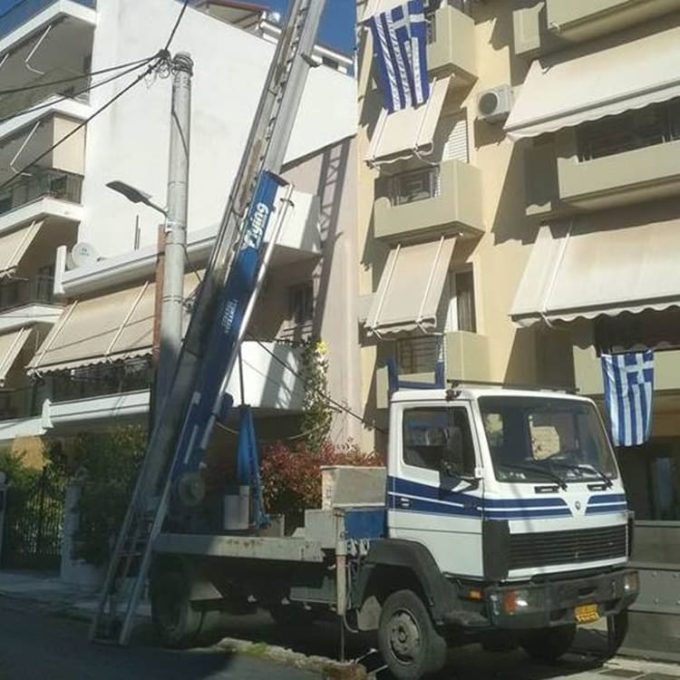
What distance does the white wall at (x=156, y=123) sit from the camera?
27.1 metres

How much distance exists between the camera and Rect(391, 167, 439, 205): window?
59.5ft

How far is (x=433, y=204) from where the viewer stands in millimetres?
17375

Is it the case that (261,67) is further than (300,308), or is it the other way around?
(261,67)

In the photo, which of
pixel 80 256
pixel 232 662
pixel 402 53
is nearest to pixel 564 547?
pixel 232 662

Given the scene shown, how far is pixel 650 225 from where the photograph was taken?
1502 centimetres

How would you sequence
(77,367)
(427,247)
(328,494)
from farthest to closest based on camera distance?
(77,367) < (427,247) < (328,494)

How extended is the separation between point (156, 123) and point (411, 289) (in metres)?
13.5

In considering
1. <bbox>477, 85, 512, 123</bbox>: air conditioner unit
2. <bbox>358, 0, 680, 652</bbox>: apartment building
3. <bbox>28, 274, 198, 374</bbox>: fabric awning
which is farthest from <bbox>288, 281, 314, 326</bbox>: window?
<bbox>477, 85, 512, 123</bbox>: air conditioner unit

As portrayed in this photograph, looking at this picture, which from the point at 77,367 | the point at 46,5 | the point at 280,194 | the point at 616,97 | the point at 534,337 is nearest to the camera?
the point at 280,194

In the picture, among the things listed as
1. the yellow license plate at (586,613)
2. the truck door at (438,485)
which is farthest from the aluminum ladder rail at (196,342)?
the yellow license plate at (586,613)

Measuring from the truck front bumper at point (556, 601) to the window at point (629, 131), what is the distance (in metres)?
8.92

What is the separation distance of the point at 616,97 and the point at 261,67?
17.2 metres

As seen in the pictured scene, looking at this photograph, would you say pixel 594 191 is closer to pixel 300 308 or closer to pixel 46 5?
pixel 300 308

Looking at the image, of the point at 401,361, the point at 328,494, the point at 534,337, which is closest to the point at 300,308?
the point at 401,361
